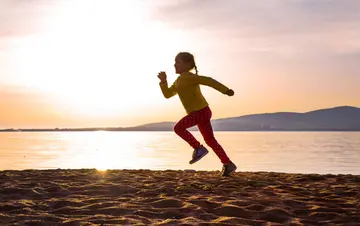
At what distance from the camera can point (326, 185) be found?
24.8ft

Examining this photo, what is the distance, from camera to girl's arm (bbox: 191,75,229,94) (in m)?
7.94

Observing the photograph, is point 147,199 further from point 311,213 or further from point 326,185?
point 326,185

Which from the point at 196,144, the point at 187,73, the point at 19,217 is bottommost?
the point at 19,217

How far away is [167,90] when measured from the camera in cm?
871

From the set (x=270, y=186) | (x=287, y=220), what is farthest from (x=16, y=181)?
(x=287, y=220)

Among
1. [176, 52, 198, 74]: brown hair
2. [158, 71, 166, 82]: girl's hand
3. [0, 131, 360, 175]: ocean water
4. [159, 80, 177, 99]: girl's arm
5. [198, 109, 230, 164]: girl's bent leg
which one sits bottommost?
[0, 131, 360, 175]: ocean water

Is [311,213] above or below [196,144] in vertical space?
below

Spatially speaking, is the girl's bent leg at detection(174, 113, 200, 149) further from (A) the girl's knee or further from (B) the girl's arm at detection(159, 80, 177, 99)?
(B) the girl's arm at detection(159, 80, 177, 99)

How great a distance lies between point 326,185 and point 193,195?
2502 millimetres

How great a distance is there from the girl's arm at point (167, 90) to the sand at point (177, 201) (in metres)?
1.59

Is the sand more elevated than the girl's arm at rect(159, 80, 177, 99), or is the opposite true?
the girl's arm at rect(159, 80, 177, 99)

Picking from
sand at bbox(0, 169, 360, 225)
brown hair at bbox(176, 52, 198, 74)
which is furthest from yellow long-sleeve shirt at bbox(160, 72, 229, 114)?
sand at bbox(0, 169, 360, 225)

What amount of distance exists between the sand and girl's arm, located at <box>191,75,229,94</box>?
1.56 m

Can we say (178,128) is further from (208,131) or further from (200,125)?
(208,131)
